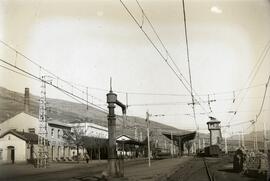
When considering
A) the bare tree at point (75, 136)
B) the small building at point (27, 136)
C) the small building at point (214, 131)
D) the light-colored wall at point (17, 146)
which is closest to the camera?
the small building at point (27, 136)

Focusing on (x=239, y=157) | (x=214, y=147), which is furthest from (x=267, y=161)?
(x=214, y=147)

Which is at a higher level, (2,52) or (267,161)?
(2,52)

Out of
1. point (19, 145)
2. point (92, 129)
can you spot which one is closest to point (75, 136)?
point (92, 129)

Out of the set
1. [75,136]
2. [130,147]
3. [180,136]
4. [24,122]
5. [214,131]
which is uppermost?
[24,122]

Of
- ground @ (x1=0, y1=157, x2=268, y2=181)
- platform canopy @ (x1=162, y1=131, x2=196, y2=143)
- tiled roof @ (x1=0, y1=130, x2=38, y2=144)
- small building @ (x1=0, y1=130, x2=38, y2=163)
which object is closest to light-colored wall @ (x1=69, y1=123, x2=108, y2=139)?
tiled roof @ (x1=0, y1=130, x2=38, y2=144)

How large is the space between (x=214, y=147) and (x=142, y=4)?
20.3 m

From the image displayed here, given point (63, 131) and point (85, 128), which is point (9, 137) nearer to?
point (63, 131)

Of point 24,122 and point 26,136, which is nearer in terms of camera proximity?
point 26,136

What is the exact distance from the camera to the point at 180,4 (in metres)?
6.39

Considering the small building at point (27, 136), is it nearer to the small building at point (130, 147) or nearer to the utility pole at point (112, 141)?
the small building at point (130, 147)

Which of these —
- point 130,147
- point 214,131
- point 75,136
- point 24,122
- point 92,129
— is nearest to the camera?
point 24,122

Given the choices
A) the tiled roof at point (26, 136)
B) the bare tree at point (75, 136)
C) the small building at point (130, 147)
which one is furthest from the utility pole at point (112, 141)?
the bare tree at point (75, 136)

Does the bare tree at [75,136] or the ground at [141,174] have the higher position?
the bare tree at [75,136]

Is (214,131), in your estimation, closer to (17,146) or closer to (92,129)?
(92,129)
